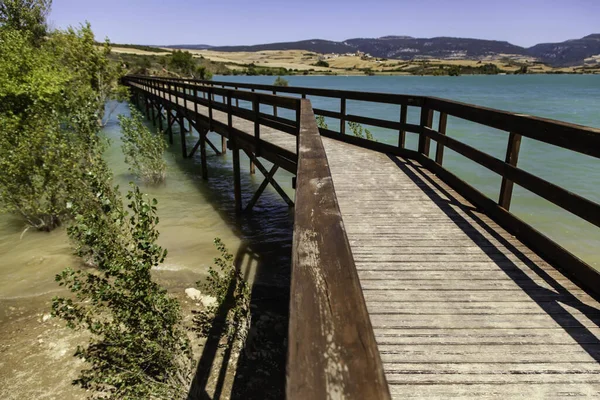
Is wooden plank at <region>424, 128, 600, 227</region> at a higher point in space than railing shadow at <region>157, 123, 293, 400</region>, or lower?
higher

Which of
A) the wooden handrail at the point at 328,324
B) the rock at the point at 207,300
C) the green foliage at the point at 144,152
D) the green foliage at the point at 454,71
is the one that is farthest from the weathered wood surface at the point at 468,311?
the green foliage at the point at 454,71

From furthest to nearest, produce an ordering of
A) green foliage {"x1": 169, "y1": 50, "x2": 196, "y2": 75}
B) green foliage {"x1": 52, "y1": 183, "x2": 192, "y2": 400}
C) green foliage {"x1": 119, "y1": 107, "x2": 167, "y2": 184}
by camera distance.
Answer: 1. green foliage {"x1": 169, "y1": 50, "x2": 196, "y2": 75}
2. green foliage {"x1": 119, "y1": 107, "x2": 167, "y2": 184}
3. green foliage {"x1": 52, "y1": 183, "x2": 192, "y2": 400}

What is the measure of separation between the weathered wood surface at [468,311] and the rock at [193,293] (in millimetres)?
2919

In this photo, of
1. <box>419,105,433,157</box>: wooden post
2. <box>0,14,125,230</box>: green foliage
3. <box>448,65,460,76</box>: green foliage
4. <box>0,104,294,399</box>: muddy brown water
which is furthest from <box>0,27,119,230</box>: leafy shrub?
<box>448,65,460,76</box>: green foliage

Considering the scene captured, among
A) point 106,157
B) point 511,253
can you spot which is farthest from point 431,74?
point 511,253

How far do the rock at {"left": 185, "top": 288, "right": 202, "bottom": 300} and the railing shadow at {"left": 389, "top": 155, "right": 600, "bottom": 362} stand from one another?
380 centimetres

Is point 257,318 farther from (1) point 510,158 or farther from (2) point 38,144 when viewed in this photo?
(2) point 38,144

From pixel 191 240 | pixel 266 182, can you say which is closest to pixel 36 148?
pixel 191 240

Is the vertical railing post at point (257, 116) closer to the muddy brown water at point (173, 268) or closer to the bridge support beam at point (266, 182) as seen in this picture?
the bridge support beam at point (266, 182)

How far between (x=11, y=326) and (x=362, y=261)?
511 centimetres

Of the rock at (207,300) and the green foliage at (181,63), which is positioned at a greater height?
the green foliage at (181,63)

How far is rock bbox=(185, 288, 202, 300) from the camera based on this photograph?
6090 mm

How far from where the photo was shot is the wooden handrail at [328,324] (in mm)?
606

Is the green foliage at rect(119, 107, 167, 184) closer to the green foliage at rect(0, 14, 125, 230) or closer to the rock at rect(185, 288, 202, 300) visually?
the green foliage at rect(0, 14, 125, 230)
